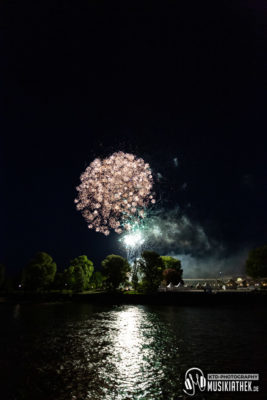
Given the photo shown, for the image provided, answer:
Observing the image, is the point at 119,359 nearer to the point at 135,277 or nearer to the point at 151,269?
the point at 151,269

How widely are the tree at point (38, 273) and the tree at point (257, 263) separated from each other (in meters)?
68.2

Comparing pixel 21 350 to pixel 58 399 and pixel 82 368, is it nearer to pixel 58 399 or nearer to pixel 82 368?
pixel 82 368

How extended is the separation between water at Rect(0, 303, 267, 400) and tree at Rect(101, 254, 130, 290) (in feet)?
170

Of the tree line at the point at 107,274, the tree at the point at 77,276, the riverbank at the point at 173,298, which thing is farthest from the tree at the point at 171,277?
the riverbank at the point at 173,298

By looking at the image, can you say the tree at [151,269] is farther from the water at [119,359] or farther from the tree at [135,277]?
the water at [119,359]

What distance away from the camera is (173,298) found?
55.6 meters

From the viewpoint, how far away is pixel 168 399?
32.6 ft

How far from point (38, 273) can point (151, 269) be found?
38385 mm

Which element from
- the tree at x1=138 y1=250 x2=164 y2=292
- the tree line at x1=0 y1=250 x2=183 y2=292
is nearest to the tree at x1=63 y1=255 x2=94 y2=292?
the tree line at x1=0 y1=250 x2=183 y2=292

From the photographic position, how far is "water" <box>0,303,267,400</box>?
10852 mm

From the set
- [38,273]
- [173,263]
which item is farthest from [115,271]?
[173,263]

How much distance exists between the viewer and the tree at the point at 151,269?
6919 cm

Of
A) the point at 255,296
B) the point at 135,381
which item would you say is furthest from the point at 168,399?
the point at 255,296

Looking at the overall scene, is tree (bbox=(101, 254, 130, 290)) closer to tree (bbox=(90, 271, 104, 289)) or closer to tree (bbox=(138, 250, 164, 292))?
tree (bbox=(138, 250, 164, 292))
